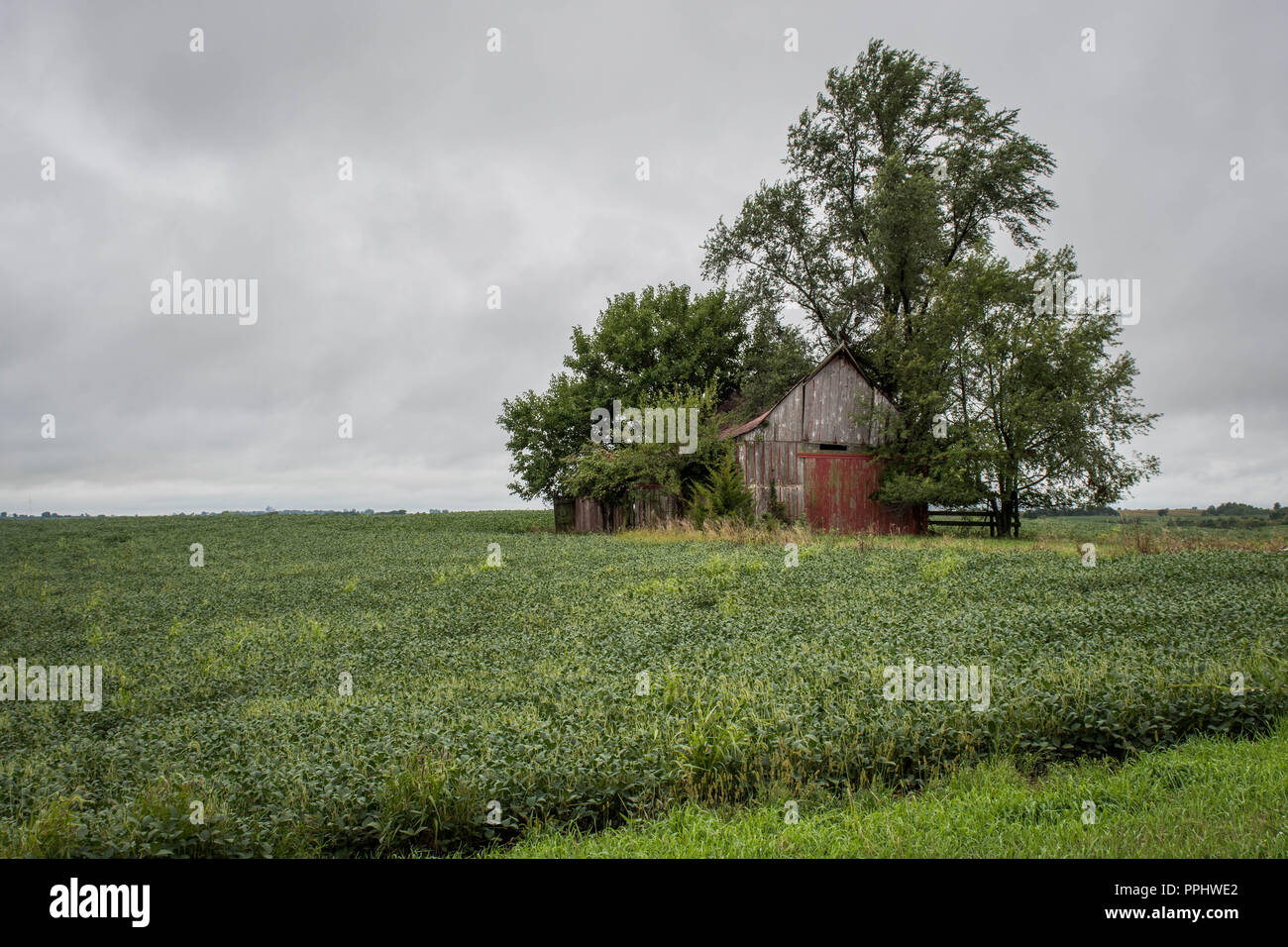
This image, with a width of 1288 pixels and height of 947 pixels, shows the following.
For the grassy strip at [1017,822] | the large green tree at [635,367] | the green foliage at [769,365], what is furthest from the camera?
the large green tree at [635,367]

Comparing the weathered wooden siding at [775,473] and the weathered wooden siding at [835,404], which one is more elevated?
the weathered wooden siding at [835,404]

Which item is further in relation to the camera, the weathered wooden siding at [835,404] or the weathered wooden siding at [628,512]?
the weathered wooden siding at [628,512]

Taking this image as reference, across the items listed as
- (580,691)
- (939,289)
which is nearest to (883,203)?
(939,289)

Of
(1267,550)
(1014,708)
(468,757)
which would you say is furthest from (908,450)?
(468,757)

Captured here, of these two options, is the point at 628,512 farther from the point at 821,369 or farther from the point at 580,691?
the point at 580,691

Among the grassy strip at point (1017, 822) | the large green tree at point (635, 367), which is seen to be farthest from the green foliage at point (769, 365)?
the grassy strip at point (1017, 822)

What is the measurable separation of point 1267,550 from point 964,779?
15.2 metres

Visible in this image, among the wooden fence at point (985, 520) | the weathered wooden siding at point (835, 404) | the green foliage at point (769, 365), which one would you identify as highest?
the green foliage at point (769, 365)

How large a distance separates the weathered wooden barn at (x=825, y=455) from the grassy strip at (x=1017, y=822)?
22.5 meters

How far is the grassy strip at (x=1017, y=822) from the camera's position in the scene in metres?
3.99

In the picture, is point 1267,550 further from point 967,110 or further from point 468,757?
point 967,110

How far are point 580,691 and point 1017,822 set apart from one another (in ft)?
13.8

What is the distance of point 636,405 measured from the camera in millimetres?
37406

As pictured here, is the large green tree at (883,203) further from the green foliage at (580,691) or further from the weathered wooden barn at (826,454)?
the green foliage at (580,691)
